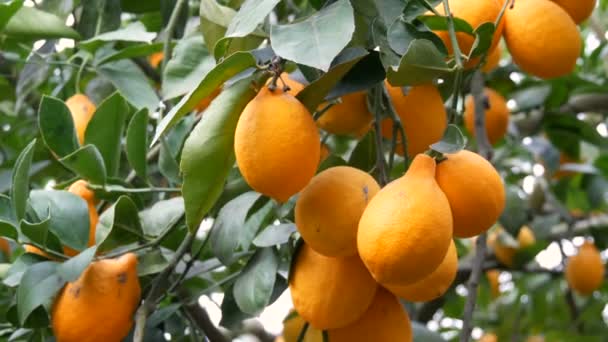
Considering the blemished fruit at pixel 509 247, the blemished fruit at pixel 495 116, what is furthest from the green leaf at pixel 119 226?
the blemished fruit at pixel 509 247

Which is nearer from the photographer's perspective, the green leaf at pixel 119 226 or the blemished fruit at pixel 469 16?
the blemished fruit at pixel 469 16

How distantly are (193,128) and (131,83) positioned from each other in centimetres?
21

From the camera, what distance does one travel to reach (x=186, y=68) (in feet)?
3.14

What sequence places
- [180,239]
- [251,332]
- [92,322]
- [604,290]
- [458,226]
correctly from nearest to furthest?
[458,226]
[92,322]
[180,239]
[251,332]
[604,290]

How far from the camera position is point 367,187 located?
81cm

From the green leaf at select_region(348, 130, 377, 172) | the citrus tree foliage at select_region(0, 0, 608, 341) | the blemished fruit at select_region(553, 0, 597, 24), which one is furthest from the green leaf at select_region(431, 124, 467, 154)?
the blemished fruit at select_region(553, 0, 597, 24)

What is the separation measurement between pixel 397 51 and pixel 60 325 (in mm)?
479

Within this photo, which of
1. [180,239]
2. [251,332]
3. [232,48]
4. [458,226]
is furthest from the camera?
[251,332]

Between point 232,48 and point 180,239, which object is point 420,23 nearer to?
point 232,48

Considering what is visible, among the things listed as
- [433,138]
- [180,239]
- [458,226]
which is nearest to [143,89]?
[180,239]

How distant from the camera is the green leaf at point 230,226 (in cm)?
100

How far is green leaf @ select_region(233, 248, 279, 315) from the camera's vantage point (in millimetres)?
971

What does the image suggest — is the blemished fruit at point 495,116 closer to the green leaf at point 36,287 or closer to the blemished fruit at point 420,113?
the blemished fruit at point 420,113

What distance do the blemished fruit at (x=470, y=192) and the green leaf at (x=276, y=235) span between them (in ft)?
0.82
